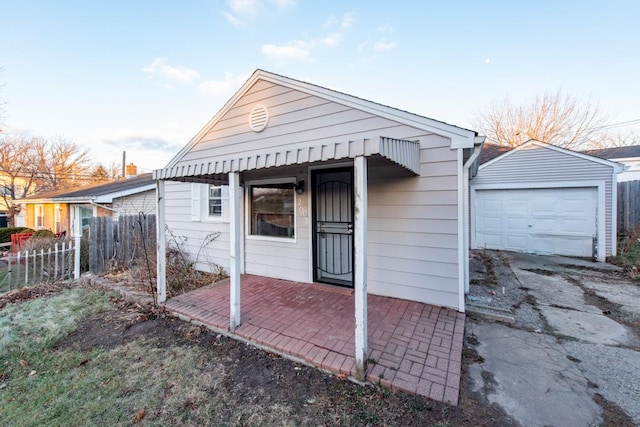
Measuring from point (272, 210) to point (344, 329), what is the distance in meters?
3.01

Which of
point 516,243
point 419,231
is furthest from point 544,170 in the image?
point 419,231

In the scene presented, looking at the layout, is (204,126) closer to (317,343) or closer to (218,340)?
(218,340)

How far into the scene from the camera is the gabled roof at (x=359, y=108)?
3.65 m

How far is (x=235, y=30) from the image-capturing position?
22.4ft

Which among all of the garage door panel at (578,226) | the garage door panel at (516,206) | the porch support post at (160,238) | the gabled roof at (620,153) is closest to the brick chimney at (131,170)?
the porch support post at (160,238)

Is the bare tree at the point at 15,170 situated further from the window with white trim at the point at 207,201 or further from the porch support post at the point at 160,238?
the porch support post at the point at 160,238

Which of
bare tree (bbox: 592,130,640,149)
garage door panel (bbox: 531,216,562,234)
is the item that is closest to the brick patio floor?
garage door panel (bbox: 531,216,562,234)

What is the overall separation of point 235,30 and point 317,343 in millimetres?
7646

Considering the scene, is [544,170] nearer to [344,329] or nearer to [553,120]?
[344,329]

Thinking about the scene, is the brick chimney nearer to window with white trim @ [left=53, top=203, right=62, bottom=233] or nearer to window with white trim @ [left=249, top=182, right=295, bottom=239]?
window with white trim @ [left=53, top=203, right=62, bottom=233]

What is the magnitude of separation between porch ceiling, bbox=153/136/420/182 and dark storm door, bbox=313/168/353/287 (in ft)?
4.36

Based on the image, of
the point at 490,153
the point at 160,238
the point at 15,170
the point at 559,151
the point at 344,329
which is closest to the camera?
the point at 344,329

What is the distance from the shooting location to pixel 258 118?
5.30m

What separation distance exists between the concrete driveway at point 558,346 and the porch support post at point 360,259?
3.43ft
